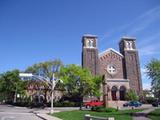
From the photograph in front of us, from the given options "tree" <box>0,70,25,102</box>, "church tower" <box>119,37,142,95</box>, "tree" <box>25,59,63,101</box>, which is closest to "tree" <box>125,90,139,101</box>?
"church tower" <box>119,37,142,95</box>

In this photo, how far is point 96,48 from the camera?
73.6 m

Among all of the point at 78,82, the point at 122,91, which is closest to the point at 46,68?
the point at 78,82

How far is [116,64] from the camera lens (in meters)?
73.8

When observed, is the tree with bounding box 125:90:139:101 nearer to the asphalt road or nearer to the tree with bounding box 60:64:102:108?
the tree with bounding box 60:64:102:108

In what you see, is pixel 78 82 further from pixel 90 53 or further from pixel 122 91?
pixel 122 91

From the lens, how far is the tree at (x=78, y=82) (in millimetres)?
53156

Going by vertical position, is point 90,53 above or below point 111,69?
above

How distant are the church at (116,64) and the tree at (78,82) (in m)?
14.9

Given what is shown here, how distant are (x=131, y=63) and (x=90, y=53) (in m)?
12.7

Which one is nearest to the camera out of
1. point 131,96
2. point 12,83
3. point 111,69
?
point 131,96

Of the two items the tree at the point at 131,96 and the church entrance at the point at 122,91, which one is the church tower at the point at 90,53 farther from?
the tree at the point at 131,96

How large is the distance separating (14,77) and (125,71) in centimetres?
3221

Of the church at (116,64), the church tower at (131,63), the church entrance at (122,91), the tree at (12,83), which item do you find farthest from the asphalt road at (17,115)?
the church tower at (131,63)

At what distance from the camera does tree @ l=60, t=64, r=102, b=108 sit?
53.2 metres
